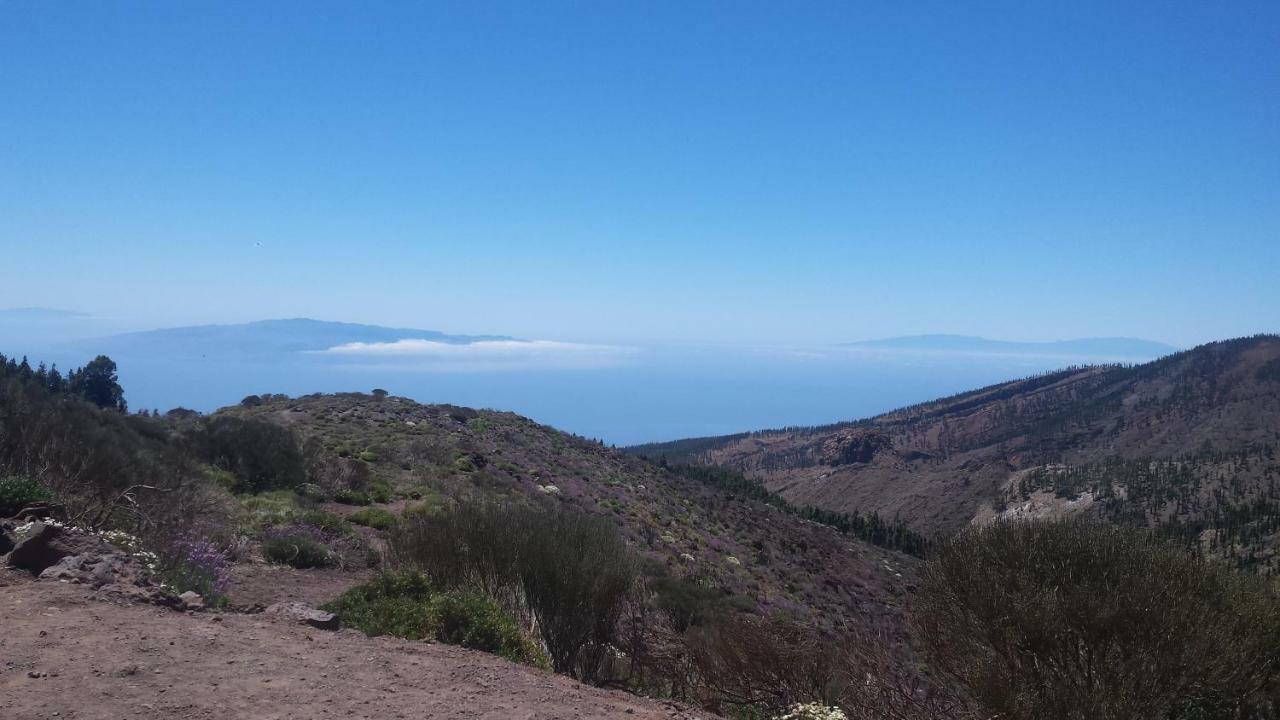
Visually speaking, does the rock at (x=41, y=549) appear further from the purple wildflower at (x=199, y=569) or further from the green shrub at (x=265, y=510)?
the green shrub at (x=265, y=510)

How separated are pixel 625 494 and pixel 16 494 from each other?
27.0 m

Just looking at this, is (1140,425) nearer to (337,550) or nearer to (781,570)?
(781,570)

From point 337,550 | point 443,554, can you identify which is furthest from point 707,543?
point 443,554

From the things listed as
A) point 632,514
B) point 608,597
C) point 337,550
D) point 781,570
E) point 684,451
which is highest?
point 608,597

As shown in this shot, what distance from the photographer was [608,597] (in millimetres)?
9570

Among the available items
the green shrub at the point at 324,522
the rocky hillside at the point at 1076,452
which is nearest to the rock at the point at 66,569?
the green shrub at the point at 324,522

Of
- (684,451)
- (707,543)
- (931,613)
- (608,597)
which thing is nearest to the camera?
(931,613)

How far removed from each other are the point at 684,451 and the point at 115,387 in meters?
97.1

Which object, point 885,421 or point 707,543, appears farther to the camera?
point 885,421

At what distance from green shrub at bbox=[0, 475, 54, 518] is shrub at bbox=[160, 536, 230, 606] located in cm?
195

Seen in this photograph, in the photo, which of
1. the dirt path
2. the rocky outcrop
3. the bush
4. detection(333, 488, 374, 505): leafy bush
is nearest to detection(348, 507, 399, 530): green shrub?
detection(333, 488, 374, 505): leafy bush

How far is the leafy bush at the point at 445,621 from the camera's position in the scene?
8.29 m

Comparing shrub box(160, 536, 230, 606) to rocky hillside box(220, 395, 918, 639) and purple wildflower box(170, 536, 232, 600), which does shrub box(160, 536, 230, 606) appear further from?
rocky hillside box(220, 395, 918, 639)

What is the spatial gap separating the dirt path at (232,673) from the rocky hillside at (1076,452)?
132 ft
